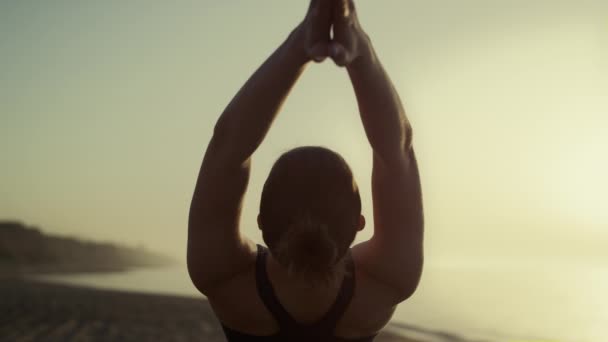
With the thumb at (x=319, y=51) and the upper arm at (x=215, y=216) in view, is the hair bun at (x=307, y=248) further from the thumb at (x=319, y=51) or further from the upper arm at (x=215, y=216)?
the thumb at (x=319, y=51)

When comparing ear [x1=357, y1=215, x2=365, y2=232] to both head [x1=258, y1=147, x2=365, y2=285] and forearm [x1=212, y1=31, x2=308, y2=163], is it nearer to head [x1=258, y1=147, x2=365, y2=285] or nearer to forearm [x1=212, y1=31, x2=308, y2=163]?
head [x1=258, y1=147, x2=365, y2=285]

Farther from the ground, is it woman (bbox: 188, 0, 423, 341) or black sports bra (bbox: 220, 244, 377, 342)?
woman (bbox: 188, 0, 423, 341)

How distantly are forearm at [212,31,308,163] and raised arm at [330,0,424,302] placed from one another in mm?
131

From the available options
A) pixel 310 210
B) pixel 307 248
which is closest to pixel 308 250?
pixel 307 248

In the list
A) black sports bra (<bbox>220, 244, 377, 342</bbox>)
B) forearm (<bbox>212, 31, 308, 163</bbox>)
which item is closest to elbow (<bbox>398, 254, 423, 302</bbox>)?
black sports bra (<bbox>220, 244, 377, 342</bbox>)

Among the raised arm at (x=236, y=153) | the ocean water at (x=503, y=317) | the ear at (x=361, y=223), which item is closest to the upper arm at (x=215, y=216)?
the raised arm at (x=236, y=153)

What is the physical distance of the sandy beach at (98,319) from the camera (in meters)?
13.1

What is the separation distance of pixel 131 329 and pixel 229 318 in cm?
1299

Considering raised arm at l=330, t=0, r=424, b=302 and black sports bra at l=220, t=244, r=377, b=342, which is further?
black sports bra at l=220, t=244, r=377, b=342

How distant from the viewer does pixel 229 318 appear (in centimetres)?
213

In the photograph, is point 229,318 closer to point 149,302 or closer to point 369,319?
point 369,319

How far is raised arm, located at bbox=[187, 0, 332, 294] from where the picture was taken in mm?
1697

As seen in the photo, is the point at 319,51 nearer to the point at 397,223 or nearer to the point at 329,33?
the point at 329,33

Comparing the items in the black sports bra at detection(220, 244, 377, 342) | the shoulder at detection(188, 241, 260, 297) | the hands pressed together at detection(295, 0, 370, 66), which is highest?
the hands pressed together at detection(295, 0, 370, 66)
